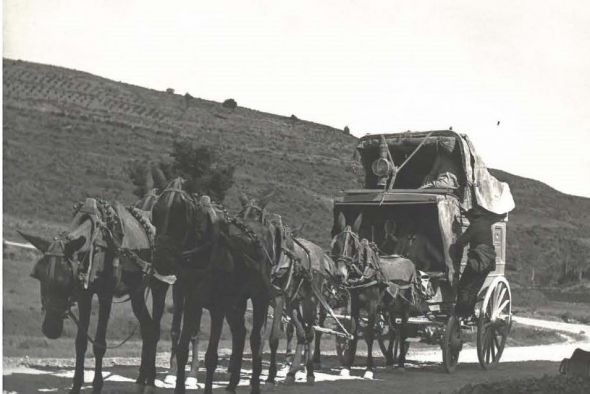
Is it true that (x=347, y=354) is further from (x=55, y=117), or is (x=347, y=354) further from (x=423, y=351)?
(x=55, y=117)

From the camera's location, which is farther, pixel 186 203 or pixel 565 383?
pixel 565 383

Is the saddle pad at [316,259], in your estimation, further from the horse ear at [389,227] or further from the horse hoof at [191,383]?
the horse ear at [389,227]

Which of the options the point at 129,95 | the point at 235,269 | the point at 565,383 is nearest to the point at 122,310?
the point at 235,269

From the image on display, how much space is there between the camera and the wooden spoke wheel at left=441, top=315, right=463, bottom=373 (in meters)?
13.0

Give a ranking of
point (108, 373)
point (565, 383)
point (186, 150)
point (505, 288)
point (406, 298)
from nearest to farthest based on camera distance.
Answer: point (565, 383) < point (108, 373) < point (406, 298) < point (505, 288) < point (186, 150)

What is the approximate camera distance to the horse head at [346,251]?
12.5 m

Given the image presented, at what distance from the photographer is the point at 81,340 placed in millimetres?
8367

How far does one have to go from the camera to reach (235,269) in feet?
30.2

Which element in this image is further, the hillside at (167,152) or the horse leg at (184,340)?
the hillside at (167,152)

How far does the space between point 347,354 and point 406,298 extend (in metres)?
1.41

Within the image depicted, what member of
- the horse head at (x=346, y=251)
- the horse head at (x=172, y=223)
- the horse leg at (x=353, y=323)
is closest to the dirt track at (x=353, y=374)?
the horse leg at (x=353, y=323)

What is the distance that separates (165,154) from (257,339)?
30.3m

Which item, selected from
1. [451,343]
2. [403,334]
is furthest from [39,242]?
[451,343]

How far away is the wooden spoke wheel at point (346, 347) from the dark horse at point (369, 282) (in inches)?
0.7
